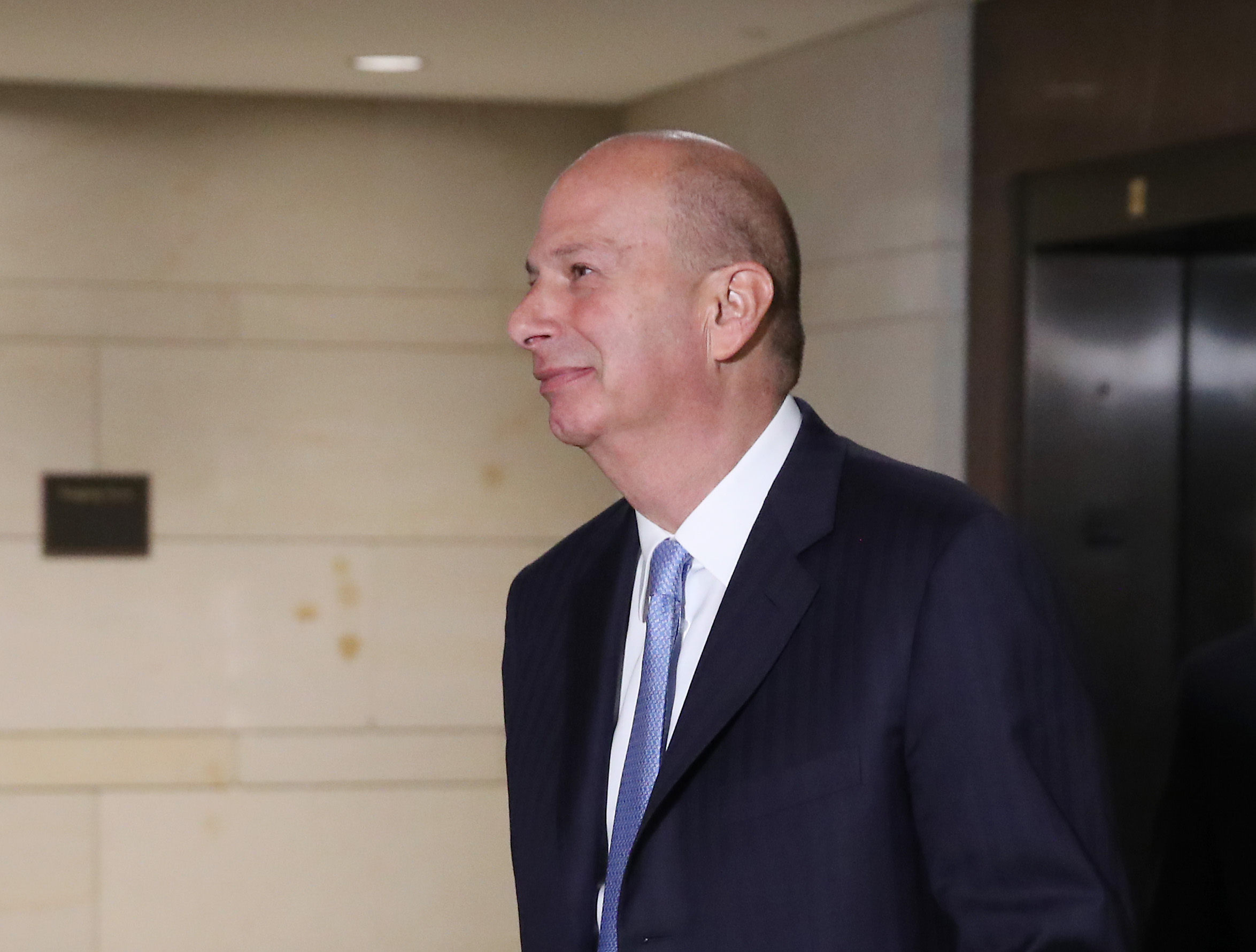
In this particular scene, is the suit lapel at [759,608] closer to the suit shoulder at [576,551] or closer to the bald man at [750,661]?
the bald man at [750,661]

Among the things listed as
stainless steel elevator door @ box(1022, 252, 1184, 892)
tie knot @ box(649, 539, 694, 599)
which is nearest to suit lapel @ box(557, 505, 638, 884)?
tie knot @ box(649, 539, 694, 599)

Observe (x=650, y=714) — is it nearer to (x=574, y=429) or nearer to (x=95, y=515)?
(x=574, y=429)

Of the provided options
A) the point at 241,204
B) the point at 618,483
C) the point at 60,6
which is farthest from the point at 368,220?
the point at 618,483

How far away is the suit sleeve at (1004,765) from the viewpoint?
1502 millimetres

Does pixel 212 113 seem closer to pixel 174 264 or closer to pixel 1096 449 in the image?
pixel 174 264

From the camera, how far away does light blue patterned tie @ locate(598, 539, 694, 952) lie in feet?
5.72

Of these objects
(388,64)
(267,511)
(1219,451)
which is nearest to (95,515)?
(267,511)

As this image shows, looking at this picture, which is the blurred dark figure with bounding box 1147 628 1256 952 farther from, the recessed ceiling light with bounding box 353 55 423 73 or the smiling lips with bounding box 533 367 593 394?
the recessed ceiling light with bounding box 353 55 423 73

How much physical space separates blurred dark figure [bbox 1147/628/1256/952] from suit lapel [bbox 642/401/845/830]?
399 mm

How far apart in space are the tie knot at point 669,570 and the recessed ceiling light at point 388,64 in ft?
13.7

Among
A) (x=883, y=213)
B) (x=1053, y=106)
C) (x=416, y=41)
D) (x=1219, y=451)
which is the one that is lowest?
(x=1219, y=451)

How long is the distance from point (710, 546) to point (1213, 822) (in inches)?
24.2

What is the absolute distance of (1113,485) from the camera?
4.86 meters

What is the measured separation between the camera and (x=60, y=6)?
5012mm
